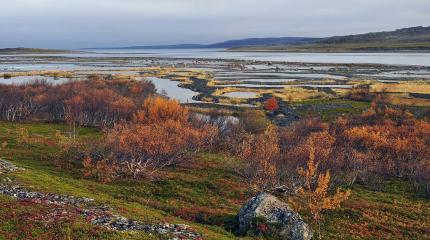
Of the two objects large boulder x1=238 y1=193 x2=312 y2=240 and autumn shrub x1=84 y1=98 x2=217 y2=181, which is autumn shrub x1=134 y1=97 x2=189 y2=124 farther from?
large boulder x1=238 y1=193 x2=312 y2=240

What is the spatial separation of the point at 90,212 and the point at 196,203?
39.9 feet

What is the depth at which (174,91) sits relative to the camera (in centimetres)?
12862

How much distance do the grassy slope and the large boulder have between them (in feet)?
5.35

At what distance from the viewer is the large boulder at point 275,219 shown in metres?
27.8

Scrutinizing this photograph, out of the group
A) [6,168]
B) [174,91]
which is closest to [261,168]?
[6,168]

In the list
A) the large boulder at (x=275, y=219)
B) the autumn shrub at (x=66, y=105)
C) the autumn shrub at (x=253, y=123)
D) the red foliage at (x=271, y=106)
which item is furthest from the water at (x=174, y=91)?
the large boulder at (x=275, y=219)

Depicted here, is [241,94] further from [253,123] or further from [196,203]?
[196,203]

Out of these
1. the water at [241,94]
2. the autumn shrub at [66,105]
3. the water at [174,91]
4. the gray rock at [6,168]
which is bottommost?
the water at [241,94]

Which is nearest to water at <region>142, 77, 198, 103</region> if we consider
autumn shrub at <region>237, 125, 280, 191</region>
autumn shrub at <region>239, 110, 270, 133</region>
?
autumn shrub at <region>239, 110, 270, 133</region>

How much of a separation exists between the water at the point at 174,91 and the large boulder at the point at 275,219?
268 ft

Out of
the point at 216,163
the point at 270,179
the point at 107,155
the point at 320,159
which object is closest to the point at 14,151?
the point at 107,155

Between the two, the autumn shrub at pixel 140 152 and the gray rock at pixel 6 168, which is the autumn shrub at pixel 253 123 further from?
the gray rock at pixel 6 168

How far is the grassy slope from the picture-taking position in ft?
82.3

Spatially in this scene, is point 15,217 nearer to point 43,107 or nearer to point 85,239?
point 85,239
